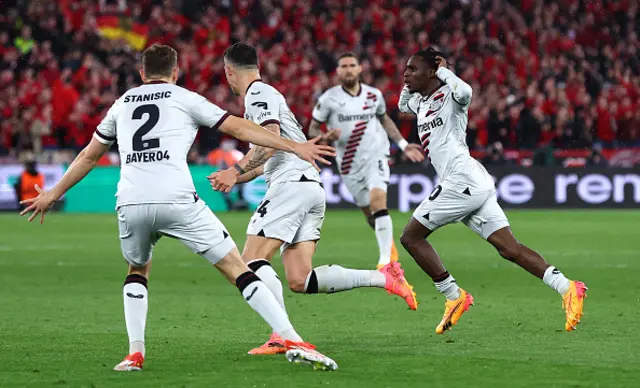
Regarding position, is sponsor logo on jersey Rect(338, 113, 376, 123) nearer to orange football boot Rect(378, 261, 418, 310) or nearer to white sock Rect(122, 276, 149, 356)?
orange football boot Rect(378, 261, 418, 310)

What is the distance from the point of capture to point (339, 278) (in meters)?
8.48

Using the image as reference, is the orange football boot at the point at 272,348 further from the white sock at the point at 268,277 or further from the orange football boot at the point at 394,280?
the orange football boot at the point at 394,280

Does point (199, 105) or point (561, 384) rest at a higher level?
point (199, 105)

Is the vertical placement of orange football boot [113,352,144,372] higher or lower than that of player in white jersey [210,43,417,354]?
lower

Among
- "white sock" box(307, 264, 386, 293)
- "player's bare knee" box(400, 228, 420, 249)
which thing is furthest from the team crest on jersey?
"white sock" box(307, 264, 386, 293)

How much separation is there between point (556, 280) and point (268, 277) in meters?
2.26

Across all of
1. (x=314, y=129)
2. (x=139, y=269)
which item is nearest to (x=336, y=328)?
(x=139, y=269)

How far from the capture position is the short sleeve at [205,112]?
6.88 metres

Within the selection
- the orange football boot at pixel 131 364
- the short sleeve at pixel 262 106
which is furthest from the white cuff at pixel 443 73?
the orange football boot at pixel 131 364

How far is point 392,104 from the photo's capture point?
26.2m

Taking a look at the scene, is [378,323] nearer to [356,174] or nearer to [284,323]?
[284,323]

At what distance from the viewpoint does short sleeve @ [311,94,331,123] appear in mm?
14602

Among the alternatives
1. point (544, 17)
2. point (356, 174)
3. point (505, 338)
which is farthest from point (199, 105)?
point (544, 17)

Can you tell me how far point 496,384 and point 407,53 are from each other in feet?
79.4
